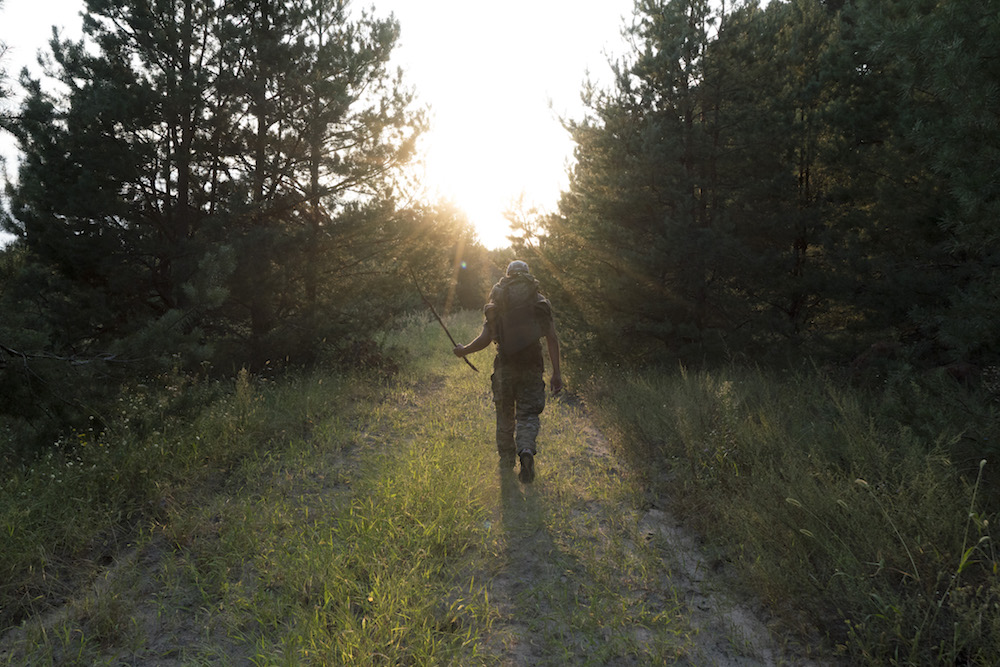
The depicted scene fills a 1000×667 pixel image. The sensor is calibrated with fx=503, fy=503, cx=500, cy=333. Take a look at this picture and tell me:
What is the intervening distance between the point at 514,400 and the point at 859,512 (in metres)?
3.22

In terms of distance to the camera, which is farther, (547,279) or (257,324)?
(547,279)

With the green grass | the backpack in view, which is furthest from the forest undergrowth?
the backpack

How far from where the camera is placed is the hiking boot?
15.9 ft

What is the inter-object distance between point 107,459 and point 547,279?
774 cm

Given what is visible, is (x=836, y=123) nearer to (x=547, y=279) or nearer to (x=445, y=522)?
(x=547, y=279)

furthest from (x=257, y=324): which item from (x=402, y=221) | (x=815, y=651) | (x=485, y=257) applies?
(x=485, y=257)

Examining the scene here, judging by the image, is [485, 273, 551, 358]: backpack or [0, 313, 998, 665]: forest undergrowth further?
[485, 273, 551, 358]: backpack

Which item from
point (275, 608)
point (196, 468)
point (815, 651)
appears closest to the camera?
point (815, 651)

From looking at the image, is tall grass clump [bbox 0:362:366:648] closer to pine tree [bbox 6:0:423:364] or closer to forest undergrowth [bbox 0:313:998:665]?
forest undergrowth [bbox 0:313:998:665]

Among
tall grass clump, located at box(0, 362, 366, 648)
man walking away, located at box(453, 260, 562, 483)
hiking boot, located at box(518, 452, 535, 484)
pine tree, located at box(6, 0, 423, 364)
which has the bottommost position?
hiking boot, located at box(518, 452, 535, 484)

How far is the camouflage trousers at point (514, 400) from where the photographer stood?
17.5 feet

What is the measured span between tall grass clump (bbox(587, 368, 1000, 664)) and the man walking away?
136 cm

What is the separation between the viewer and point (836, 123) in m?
7.91

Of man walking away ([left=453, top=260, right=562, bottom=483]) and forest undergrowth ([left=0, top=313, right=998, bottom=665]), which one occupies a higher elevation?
man walking away ([left=453, top=260, right=562, bottom=483])
